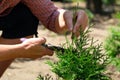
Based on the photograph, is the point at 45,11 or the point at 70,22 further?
the point at 45,11

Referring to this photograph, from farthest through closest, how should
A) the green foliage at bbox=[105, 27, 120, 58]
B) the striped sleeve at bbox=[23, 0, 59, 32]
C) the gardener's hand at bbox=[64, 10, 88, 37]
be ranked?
the green foliage at bbox=[105, 27, 120, 58] → the striped sleeve at bbox=[23, 0, 59, 32] → the gardener's hand at bbox=[64, 10, 88, 37]

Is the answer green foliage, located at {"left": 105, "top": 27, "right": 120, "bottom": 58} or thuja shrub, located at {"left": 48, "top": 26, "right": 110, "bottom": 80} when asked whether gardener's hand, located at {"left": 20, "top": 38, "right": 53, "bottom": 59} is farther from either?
green foliage, located at {"left": 105, "top": 27, "right": 120, "bottom": 58}

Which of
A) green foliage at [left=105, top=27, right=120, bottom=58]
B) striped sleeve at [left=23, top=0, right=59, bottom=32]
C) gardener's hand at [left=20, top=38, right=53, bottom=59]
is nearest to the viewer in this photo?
gardener's hand at [left=20, top=38, right=53, bottom=59]

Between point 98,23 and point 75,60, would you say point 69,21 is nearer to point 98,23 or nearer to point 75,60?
point 75,60

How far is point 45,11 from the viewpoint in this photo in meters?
3.41

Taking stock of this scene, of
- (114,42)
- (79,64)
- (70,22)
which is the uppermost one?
(70,22)

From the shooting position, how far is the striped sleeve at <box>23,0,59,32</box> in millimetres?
3359

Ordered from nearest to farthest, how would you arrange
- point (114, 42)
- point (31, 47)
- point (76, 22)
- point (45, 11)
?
point (31, 47) < point (76, 22) < point (45, 11) < point (114, 42)

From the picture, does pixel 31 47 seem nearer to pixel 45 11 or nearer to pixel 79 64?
pixel 79 64

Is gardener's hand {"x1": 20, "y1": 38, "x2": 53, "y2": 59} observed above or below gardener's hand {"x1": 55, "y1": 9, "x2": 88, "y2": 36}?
below

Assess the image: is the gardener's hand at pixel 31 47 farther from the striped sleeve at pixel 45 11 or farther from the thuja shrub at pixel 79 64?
the striped sleeve at pixel 45 11

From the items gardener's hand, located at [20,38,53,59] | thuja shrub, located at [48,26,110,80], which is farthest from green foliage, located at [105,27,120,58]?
gardener's hand, located at [20,38,53,59]

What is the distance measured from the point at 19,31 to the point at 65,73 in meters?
0.76

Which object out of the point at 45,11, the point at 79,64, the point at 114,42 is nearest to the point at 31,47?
the point at 79,64
